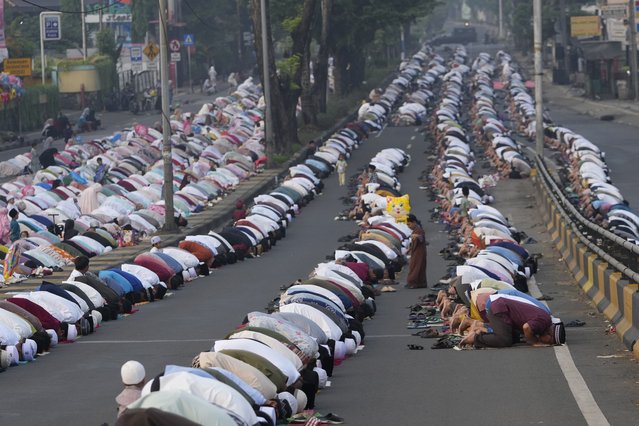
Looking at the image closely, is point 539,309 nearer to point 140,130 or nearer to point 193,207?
point 193,207

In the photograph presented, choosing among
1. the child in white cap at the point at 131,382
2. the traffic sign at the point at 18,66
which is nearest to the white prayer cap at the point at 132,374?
the child in white cap at the point at 131,382

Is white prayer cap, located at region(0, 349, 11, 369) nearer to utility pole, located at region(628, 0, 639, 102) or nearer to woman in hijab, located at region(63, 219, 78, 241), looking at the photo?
woman in hijab, located at region(63, 219, 78, 241)

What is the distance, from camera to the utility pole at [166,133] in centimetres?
3831

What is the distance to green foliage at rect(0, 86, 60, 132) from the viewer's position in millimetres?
74562

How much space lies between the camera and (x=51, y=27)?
268 ft

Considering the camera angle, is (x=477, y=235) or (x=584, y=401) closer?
(x=584, y=401)

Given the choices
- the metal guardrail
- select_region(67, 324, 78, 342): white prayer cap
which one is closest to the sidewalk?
the metal guardrail

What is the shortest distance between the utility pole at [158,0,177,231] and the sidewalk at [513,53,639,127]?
1427 inches

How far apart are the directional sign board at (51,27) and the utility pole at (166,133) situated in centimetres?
4297

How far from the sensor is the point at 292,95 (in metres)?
61.8

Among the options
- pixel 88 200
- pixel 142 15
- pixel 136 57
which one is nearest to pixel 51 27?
pixel 136 57

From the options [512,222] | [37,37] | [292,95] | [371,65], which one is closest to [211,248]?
[512,222]

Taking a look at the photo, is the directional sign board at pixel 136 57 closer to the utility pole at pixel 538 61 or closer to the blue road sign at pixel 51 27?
the blue road sign at pixel 51 27

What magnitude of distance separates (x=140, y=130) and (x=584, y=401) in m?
47.7
